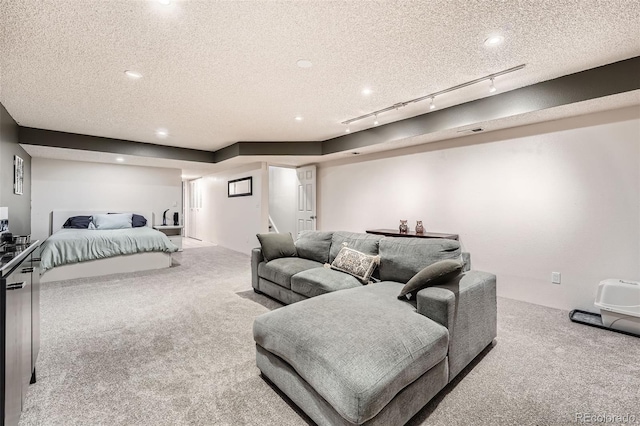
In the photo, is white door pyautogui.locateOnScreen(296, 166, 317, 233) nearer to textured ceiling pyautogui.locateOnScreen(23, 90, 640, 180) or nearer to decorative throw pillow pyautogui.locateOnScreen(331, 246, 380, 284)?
textured ceiling pyautogui.locateOnScreen(23, 90, 640, 180)

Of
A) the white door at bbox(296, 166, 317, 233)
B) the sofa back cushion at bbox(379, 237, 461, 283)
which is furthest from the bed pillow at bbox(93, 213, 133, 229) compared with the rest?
the sofa back cushion at bbox(379, 237, 461, 283)

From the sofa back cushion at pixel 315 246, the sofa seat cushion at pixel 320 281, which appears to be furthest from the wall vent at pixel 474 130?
the sofa seat cushion at pixel 320 281

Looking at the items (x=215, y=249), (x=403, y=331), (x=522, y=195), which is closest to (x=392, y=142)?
(x=522, y=195)

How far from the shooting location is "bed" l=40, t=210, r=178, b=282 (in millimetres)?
4434

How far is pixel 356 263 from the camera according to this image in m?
2.96

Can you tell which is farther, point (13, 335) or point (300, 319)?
point (300, 319)

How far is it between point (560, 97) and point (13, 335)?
449 cm

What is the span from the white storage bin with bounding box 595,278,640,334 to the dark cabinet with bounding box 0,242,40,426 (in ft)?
14.4

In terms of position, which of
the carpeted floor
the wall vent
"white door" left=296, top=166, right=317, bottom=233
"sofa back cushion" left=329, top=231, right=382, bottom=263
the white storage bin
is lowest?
the carpeted floor

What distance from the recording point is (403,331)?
163 centimetres

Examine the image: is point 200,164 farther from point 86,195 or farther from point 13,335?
point 13,335

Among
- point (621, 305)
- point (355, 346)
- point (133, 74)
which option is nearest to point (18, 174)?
point (133, 74)

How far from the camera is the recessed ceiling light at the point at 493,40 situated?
215 centimetres

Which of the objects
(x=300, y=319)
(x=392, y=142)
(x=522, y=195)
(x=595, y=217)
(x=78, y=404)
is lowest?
(x=78, y=404)
